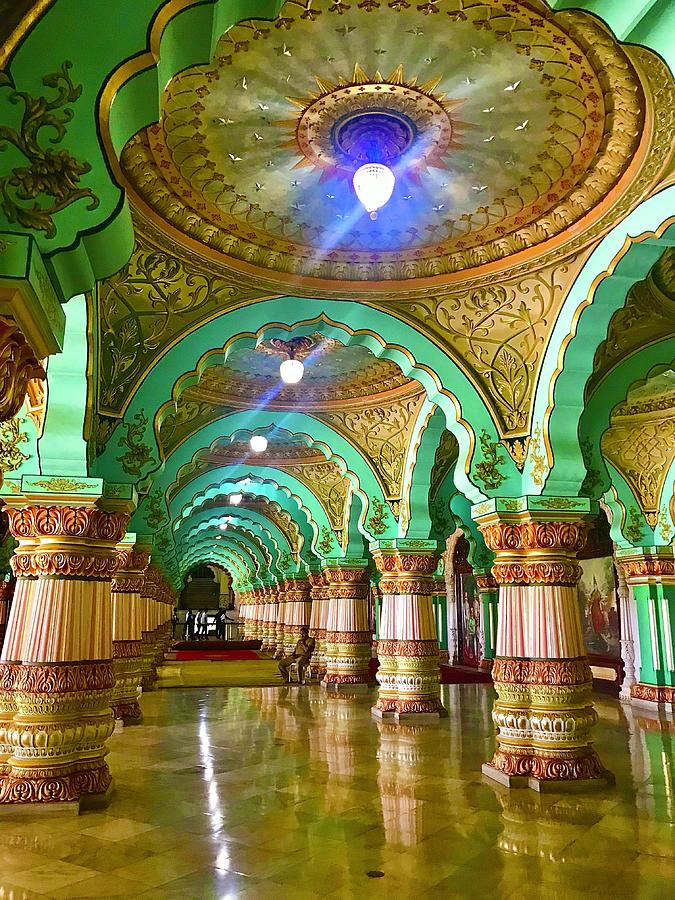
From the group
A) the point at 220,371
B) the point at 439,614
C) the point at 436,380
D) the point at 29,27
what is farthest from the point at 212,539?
the point at 29,27

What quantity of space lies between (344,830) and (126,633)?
596cm

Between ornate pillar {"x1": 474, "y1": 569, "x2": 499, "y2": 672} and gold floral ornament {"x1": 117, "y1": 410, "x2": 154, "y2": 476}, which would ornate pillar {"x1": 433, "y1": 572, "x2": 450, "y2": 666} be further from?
gold floral ornament {"x1": 117, "y1": 410, "x2": 154, "y2": 476}

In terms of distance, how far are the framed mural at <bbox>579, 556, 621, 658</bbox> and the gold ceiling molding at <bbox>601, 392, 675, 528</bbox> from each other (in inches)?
110

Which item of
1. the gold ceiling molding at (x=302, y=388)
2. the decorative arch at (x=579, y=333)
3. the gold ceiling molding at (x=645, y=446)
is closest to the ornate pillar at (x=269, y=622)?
the gold ceiling molding at (x=302, y=388)

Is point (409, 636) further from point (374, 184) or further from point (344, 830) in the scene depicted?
point (374, 184)

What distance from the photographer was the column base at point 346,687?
1488cm

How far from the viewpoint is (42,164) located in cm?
268

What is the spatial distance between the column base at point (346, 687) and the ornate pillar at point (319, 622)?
2149 mm

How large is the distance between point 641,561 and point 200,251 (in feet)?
32.1

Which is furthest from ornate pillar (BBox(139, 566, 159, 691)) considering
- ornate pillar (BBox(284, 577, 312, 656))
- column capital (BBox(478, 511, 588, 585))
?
column capital (BBox(478, 511, 588, 585))

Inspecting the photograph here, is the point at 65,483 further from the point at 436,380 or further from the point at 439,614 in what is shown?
the point at 439,614

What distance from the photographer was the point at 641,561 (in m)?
12.8

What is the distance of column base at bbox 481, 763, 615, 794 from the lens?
676 centimetres

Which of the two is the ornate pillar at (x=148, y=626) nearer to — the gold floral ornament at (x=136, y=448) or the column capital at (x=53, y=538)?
the gold floral ornament at (x=136, y=448)
